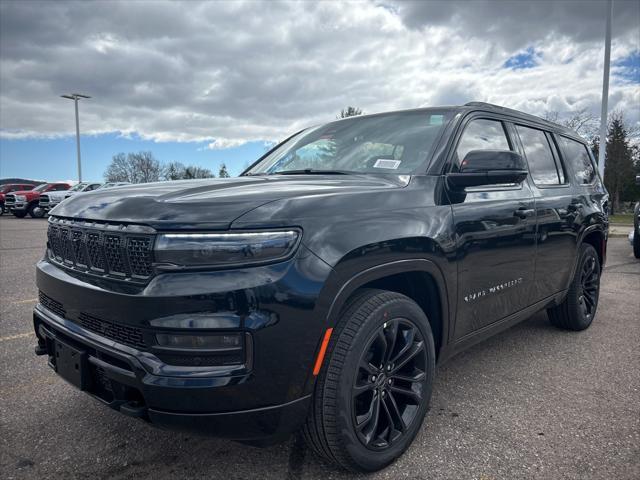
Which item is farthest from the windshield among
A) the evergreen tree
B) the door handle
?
the evergreen tree

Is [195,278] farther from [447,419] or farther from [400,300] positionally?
[447,419]

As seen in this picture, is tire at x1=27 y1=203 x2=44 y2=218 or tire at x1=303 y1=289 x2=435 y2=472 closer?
tire at x1=303 y1=289 x2=435 y2=472

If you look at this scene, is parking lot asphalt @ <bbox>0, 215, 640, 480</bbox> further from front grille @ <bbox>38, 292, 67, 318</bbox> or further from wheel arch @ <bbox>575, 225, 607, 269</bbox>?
wheel arch @ <bbox>575, 225, 607, 269</bbox>

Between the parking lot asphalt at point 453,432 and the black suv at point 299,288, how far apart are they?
35cm

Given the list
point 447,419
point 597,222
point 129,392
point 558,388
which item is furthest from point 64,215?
point 597,222

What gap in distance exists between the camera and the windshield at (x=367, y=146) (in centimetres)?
287

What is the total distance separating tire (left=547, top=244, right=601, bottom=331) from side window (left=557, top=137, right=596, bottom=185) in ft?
2.16

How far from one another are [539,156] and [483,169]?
1.49 m

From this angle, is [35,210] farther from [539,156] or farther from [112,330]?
[112,330]

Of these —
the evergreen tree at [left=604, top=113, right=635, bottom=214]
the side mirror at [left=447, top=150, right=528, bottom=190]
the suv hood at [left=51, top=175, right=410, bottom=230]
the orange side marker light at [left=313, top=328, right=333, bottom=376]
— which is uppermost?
the evergreen tree at [left=604, top=113, right=635, bottom=214]

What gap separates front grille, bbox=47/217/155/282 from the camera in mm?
1904

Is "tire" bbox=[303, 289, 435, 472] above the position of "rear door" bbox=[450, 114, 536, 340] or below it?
below

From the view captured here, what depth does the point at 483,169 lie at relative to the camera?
2639 mm

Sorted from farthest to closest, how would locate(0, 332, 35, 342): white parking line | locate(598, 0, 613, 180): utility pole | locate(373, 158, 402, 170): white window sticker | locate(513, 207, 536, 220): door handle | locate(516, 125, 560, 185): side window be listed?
locate(598, 0, 613, 180): utility pole, locate(0, 332, 35, 342): white parking line, locate(516, 125, 560, 185): side window, locate(513, 207, 536, 220): door handle, locate(373, 158, 402, 170): white window sticker
